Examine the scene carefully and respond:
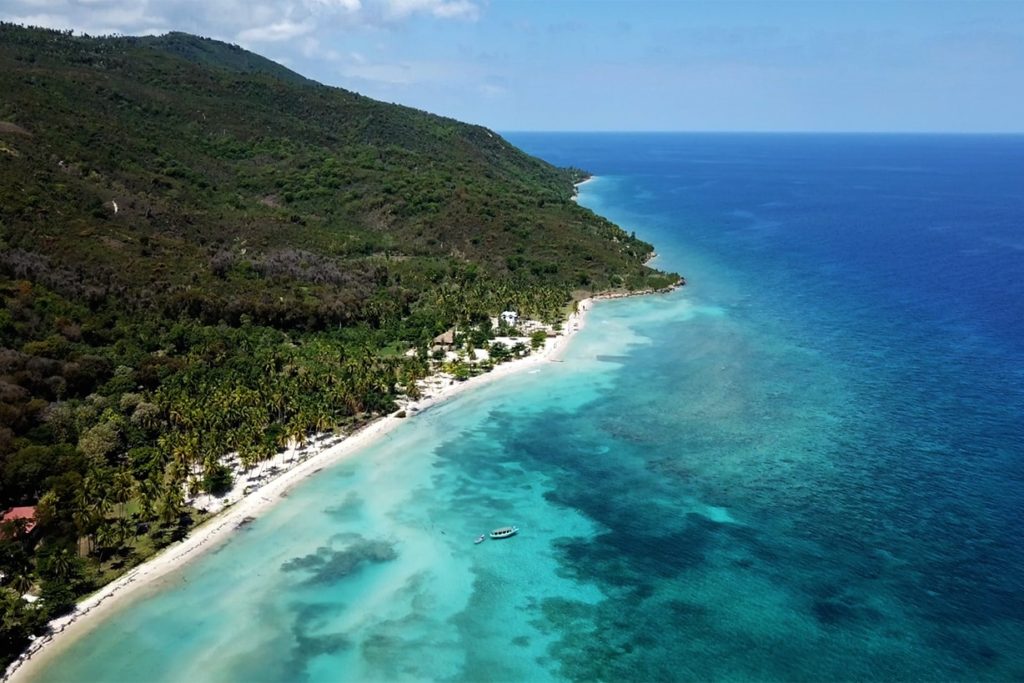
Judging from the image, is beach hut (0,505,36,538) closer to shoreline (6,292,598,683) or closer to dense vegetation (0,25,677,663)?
dense vegetation (0,25,677,663)

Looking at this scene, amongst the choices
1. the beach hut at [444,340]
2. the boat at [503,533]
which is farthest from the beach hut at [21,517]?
the beach hut at [444,340]

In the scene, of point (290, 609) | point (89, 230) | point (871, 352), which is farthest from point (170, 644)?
point (871, 352)

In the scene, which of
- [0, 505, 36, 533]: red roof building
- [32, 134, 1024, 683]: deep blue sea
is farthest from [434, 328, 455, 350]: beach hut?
[0, 505, 36, 533]: red roof building

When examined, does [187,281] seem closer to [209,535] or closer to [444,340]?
[444,340]

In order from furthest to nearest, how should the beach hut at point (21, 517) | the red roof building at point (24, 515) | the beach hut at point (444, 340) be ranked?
the beach hut at point (444, 340) < the red roof building at point (24, 515) < the beach hut at point (21, 517)

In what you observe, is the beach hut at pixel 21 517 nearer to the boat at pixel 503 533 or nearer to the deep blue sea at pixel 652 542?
the deep blue sea at pixel 652 542
